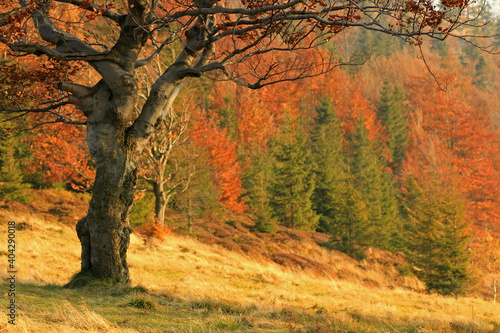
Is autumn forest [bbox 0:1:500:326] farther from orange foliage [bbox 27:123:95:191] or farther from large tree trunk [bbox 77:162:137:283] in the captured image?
large tree trunk [bbox 77:162:137:283]

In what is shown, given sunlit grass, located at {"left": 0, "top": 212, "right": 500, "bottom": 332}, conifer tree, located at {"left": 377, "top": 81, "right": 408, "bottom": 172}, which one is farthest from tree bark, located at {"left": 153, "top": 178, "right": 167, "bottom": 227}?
conifer tree, located at {"left": 377, "top": 81, "right": 408, "bottom": 172}

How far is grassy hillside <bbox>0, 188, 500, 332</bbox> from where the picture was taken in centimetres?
501

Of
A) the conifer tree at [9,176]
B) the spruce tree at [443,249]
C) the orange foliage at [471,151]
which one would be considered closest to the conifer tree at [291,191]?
the spruce tree at [443,249]

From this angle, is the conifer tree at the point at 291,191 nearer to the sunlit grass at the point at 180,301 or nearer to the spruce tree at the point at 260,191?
the spruce tree at the point at 260,191

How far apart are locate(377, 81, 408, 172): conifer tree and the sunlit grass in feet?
132

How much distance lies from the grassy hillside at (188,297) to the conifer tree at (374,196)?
772cm

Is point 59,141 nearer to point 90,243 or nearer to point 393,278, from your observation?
point 90,243

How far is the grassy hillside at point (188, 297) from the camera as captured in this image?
5008mm

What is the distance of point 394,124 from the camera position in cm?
5266

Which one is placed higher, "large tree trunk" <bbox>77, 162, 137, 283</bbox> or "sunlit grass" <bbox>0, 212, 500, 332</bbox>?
"large tree trunk" <bbox>77, 162, 137, 283</bbox>

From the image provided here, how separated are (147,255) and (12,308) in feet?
32.1

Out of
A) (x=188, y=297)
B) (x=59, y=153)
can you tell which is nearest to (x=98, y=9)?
(x=188, y=297)

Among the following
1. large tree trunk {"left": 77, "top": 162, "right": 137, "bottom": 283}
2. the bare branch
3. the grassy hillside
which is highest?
the bare branch

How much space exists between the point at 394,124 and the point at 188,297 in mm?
50039
